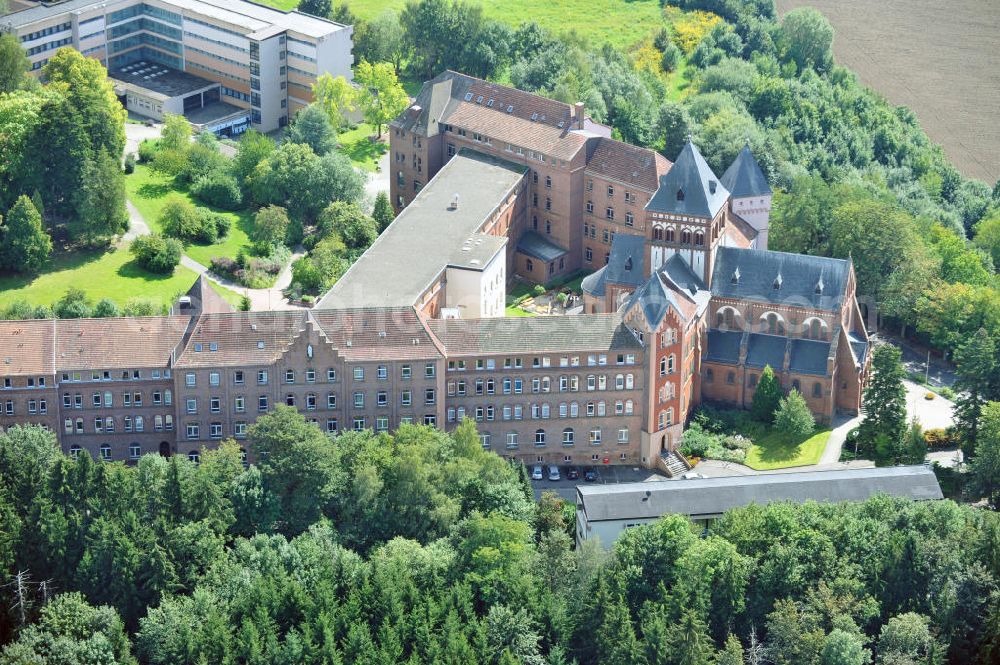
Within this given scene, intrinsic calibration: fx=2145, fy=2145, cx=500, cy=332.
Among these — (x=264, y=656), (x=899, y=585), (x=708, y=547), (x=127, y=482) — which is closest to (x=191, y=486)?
(x=127, y=482)

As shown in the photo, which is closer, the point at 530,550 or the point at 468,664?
Answer: the point at 468,664

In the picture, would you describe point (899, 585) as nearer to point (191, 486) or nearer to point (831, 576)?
point (831, 576)

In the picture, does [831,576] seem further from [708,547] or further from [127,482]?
[127,482]

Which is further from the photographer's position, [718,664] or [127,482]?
[127,482]

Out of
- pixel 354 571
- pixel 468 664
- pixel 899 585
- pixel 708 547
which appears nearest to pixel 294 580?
pixel 354 571

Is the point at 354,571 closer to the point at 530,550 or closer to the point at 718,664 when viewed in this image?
the point at 530,550
